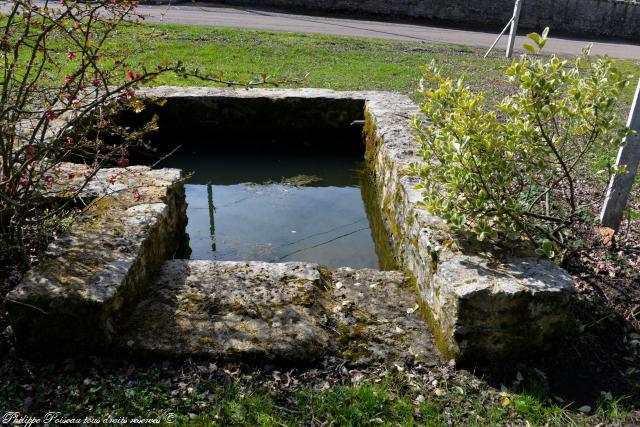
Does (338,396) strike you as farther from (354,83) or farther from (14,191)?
(354,83)

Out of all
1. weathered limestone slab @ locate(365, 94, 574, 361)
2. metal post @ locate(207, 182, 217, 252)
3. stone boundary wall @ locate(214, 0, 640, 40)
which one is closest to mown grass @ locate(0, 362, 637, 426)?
weathered limestone slab @ locate(365, 94, 574, 361)

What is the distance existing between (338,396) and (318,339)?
39cm

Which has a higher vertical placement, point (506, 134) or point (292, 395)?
point (506, 134)

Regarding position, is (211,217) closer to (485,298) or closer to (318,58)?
(485,298)

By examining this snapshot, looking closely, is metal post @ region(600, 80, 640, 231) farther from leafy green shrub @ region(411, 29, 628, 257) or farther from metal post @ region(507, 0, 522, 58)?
metal post @ region(507, 0, 522, 58)

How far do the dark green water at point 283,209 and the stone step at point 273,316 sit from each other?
1239mm

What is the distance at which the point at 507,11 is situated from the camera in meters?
21.5

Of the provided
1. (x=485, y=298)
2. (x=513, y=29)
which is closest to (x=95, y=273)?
(x=485, y=298)

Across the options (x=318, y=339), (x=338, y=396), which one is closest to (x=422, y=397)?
(x=338, y=396)

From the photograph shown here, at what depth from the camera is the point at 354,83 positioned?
365 inches

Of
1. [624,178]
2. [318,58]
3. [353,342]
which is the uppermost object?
[318,58]

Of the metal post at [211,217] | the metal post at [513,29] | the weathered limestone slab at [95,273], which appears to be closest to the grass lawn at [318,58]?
the metal post at [513,29]

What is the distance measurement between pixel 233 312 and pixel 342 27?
630 inches

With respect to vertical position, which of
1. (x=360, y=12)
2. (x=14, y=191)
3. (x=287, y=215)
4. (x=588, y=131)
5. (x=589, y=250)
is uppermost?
(x=360, y=12)
